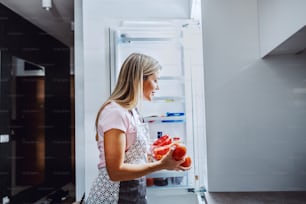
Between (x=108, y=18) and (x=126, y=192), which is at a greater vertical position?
(x=108, y=18)

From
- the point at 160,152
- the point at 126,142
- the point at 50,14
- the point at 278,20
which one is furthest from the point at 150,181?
the point at 50,14

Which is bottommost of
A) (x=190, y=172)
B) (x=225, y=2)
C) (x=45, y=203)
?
(x=45, y=203)

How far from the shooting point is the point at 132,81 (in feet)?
3.57

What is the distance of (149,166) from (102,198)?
25cm

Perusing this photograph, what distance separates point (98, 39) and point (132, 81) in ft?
2.73

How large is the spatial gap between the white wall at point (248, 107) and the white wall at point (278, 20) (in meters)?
0.07

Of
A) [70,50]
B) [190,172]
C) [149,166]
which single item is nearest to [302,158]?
[190,172]

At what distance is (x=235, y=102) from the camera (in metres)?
1.29

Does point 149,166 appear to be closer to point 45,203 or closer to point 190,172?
point 190,172

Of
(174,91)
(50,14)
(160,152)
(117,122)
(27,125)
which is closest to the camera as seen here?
(117,122)

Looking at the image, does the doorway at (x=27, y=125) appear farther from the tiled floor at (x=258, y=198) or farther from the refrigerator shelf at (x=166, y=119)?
the tiled floor at (x=258, y=198)

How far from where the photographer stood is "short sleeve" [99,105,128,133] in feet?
3.16

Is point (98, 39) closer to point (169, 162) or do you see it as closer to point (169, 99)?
point (169, 99)

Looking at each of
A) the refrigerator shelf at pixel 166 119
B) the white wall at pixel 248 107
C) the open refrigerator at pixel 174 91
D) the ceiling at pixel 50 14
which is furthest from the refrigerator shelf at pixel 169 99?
the ceiling at pixel 50 14
